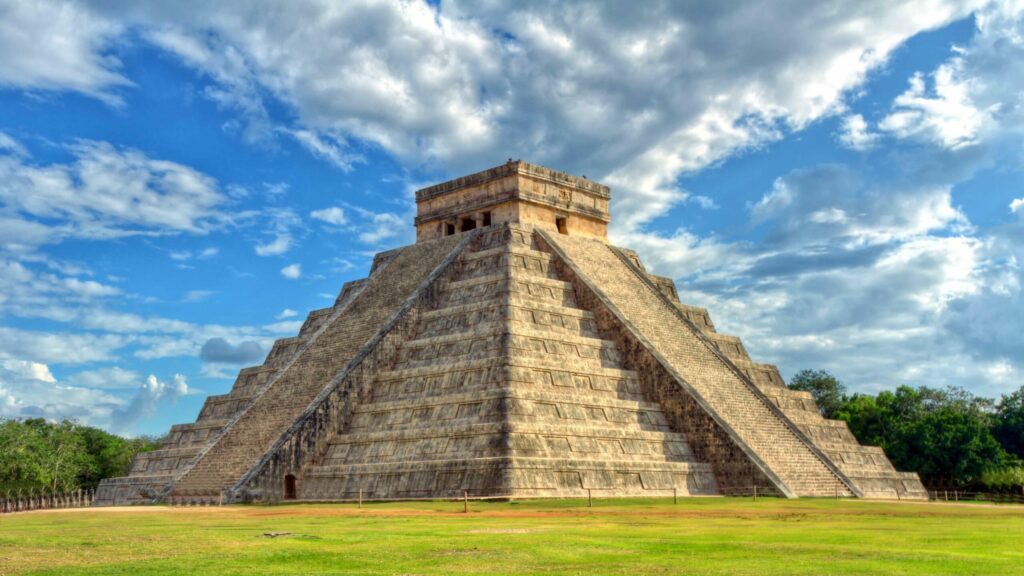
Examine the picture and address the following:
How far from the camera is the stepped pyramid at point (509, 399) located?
93.6ft

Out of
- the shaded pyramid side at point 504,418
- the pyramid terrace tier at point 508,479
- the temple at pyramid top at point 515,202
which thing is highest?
the temple at pyramid top at point 515,202

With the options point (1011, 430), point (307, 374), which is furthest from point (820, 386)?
point (307, 374)

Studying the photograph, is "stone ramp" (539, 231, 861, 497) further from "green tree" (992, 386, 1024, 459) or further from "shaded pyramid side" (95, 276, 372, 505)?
"green tree" (992, 386, 1024, 459)

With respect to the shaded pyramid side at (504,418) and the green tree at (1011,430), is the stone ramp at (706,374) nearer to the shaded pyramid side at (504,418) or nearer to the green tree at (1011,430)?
the shaded pyramid side at (504,418)

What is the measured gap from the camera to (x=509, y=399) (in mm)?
28375

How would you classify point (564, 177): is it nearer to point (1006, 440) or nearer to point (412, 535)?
point (412, 535)

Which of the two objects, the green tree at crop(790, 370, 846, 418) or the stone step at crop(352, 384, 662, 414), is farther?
the green tree at crop(790, 370, 846, 418)

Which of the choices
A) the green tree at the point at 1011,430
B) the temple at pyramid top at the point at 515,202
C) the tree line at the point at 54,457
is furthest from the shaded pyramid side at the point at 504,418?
the green tree at the point at 1011,430

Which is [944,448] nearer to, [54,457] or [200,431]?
[200,431]

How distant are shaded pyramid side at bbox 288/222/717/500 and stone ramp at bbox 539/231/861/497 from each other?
5.22 ft

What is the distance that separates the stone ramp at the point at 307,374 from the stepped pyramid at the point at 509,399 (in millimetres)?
84

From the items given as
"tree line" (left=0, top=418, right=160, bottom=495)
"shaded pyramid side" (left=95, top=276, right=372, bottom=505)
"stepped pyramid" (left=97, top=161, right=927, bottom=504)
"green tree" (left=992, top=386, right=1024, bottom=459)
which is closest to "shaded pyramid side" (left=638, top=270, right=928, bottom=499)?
"stepped pyramid" (left=97, top=161, right=927, bottom=504)

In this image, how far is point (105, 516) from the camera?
24766mm

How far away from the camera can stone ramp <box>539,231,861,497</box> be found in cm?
3111
